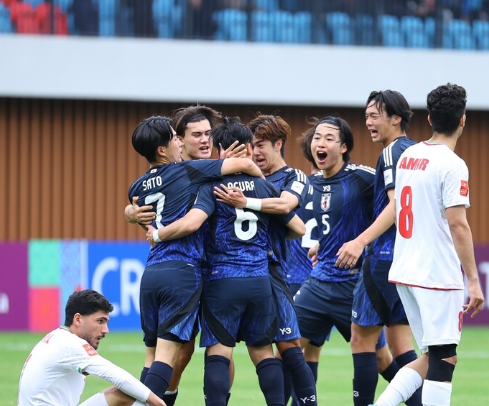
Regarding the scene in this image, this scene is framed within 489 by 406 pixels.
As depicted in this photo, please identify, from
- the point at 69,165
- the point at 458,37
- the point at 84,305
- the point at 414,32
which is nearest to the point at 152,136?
the point at 84,305

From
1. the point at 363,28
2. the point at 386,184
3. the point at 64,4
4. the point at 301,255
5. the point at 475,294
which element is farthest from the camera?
the point at 363,28

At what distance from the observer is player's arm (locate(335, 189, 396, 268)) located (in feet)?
21.4

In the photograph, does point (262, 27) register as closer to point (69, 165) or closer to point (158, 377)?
point (69, 165)

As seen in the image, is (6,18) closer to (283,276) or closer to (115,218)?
(115,218)

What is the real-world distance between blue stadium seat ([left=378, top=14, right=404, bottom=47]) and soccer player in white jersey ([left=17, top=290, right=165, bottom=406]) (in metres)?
14.2

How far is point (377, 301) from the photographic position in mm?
6980

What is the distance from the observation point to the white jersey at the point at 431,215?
591 cm

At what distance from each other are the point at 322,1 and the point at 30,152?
6.07m

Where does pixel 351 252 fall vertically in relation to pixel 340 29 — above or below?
below

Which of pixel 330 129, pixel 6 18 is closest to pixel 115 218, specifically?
pixel 6 18

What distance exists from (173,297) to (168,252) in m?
0.29

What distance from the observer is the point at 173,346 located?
631 cm

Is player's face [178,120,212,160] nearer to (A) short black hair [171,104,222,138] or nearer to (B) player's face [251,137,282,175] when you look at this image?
(A) short black hair [171,104,222,138]

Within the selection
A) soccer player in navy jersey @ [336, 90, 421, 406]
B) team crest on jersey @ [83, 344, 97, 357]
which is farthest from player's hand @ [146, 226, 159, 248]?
soccer player in navy jersey @ [336, 90, 421, 406]
